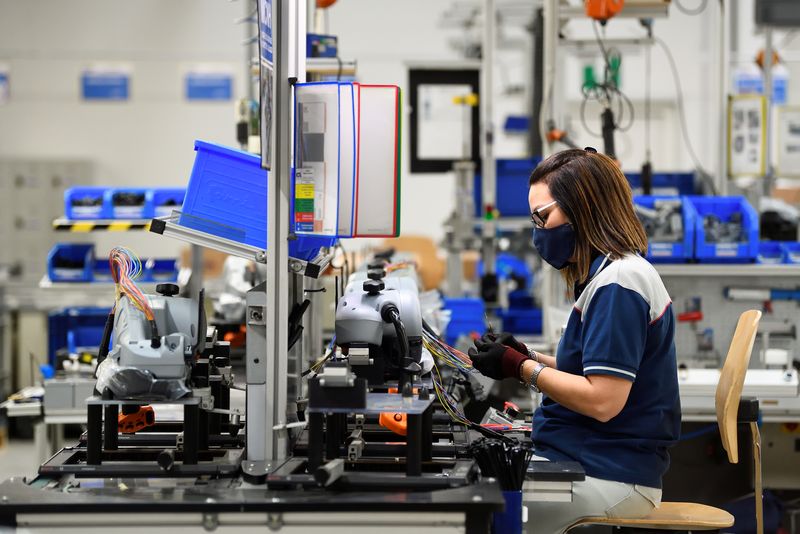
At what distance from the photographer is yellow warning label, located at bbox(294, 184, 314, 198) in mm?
2023

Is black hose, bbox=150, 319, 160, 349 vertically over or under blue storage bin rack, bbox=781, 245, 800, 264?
under

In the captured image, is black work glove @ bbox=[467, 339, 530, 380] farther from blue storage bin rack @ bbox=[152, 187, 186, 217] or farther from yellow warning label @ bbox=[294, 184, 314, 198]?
blue storage bin rack @ bbox=[152, 187, 186, 217]

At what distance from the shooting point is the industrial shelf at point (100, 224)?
4375 mm

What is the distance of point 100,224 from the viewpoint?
174 inches

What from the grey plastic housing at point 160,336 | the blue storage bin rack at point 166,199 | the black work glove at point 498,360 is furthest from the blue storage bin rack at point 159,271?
the black work glove at point 498,360

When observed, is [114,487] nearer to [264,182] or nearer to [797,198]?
[264,182]

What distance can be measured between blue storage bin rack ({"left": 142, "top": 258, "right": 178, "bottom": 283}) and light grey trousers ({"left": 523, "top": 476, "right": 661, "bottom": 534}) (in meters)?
2.98

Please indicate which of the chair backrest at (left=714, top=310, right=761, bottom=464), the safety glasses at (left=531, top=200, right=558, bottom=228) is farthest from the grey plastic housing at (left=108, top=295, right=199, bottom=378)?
the chair backrest at (left=714, top=310, right=761, bottom=464)

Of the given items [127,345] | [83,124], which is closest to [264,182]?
[127,345]

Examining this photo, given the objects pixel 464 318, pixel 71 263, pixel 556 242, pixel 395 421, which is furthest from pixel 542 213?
pixel 71 263

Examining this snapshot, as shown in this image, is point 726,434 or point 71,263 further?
point 71,263

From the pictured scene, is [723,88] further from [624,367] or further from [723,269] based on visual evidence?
[624,367]

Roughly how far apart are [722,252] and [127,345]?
2.76 metres

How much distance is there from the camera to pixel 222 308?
3.74 metres
